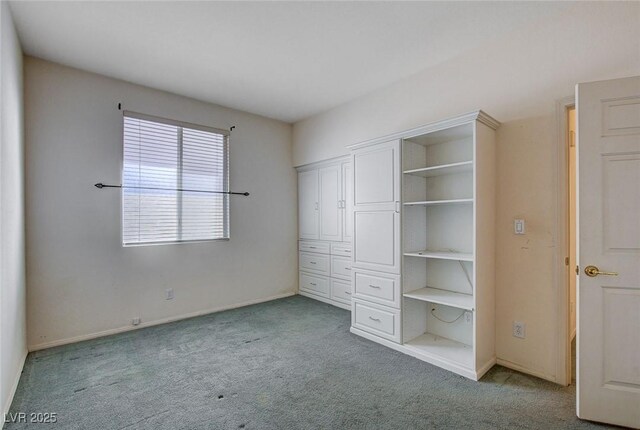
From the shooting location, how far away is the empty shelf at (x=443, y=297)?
8.00ft

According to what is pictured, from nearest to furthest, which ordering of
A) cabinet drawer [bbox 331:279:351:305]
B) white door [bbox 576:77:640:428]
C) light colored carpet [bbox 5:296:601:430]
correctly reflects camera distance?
white door [bbox 576:77:640:428] < light colored carpet [bbox 5:296:601:430] < cabinet drawer [bbox 331:279:351:305]

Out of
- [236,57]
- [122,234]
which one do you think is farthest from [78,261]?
[236,57]

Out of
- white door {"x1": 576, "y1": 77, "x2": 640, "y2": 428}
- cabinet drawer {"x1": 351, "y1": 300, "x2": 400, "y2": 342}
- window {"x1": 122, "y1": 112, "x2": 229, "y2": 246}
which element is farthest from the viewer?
window {"x1": 122, "y1": 112, "x2": 229, "y2": 246}

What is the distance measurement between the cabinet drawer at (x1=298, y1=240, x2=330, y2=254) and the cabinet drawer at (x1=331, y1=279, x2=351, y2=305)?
474 millimetres

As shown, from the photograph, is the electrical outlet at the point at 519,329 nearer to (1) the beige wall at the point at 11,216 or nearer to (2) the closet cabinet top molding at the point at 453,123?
(2) the closet cabinet top molding at the point at 453,123

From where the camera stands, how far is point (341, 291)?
4215 millimetres

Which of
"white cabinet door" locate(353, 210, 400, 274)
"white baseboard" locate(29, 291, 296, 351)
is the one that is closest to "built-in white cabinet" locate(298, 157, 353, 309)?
"white baseboard" locate(29, 291, 296, 351)

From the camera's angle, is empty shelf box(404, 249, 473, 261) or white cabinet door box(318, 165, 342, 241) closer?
empty shelf box(404, 249, 473, 261)

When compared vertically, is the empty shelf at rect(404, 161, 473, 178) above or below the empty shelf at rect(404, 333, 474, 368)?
above

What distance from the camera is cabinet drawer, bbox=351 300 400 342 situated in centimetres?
283

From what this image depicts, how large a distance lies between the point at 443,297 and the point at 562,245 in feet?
3.19

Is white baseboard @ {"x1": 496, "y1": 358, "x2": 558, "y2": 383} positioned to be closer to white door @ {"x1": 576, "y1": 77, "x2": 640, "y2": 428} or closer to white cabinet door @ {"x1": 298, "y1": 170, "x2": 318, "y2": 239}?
white door @ {"x1": 576, "y1": 77, "x2": 640, "y2": 428}

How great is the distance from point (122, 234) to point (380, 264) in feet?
9.29

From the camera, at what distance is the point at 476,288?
2320 millimetres
